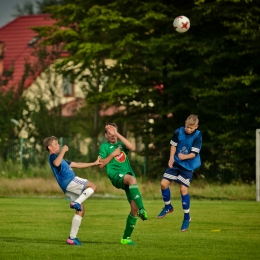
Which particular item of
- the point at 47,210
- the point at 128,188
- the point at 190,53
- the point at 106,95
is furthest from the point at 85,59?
the point at 128,188

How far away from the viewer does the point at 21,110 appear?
5047 centimetres

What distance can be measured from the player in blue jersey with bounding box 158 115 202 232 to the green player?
2100mm

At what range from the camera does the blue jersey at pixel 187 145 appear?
680 inches

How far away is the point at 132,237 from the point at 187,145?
80.3 inches

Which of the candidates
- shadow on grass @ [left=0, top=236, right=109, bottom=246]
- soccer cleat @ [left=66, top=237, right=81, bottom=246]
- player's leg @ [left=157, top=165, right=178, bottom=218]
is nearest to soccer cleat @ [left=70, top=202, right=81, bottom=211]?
soccer cleat @ [left=66, top=237, right=81, bottom=246]

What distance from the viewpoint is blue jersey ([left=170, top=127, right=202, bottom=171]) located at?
56.7ft

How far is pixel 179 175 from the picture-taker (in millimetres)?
17719

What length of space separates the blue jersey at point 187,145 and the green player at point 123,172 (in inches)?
87.8

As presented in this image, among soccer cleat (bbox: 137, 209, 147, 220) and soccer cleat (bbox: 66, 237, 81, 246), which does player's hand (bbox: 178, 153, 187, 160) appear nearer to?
soccer cleat (bbox: 137, 209, 147, 220)

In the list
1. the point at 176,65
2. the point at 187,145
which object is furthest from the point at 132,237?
the point at 176,65

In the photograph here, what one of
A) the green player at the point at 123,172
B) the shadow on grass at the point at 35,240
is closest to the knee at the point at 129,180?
the green player at the point at 123,172

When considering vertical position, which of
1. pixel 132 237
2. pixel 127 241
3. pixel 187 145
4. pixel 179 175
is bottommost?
pixel 132 237

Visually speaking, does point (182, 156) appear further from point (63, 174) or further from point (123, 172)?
point (63, 174)

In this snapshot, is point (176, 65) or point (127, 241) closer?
point (127, 241)
